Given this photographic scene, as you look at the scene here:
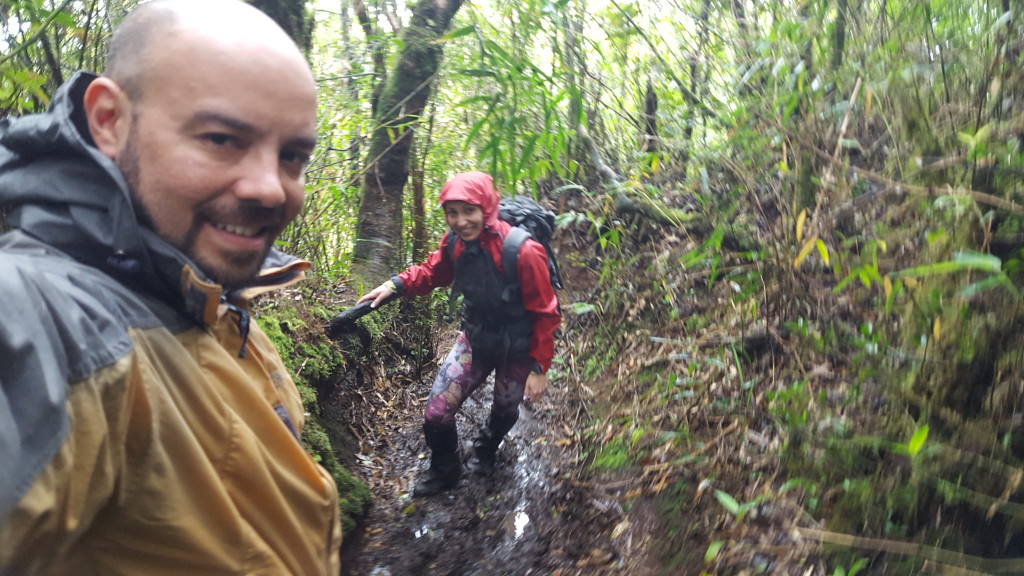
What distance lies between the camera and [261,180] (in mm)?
1151

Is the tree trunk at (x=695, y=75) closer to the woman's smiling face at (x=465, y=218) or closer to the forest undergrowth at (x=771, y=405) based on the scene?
the forest undergrowth at (x=771, y=405)

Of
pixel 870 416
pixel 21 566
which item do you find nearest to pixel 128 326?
pixel 21 566

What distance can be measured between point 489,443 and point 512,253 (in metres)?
1.58

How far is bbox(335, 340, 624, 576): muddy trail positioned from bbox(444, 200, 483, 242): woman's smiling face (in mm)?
1857

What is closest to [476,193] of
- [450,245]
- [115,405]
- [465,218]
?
[465,218]

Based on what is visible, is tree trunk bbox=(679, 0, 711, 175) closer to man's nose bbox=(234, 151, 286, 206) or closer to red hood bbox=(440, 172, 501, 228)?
red hood bbox=(440, 172, 501, 228)

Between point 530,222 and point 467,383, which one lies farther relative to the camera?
point 530,222

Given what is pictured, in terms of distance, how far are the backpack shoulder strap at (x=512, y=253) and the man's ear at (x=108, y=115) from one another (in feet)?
9.57

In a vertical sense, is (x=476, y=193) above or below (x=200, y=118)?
below

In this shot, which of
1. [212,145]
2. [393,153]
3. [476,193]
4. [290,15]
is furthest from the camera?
[393,153]

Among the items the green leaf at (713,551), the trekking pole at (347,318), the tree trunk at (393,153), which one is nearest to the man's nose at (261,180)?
the green leaf at (713,551)

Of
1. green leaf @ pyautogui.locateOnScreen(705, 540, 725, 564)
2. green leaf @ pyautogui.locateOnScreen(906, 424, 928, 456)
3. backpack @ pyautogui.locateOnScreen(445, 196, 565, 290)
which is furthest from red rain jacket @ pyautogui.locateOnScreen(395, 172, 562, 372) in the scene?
green leaf @ pyautogui.locateOnScreen(906, 424, 928, 456)

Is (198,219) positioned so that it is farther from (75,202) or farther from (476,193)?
(476,193)

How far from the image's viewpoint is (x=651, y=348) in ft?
15.9
